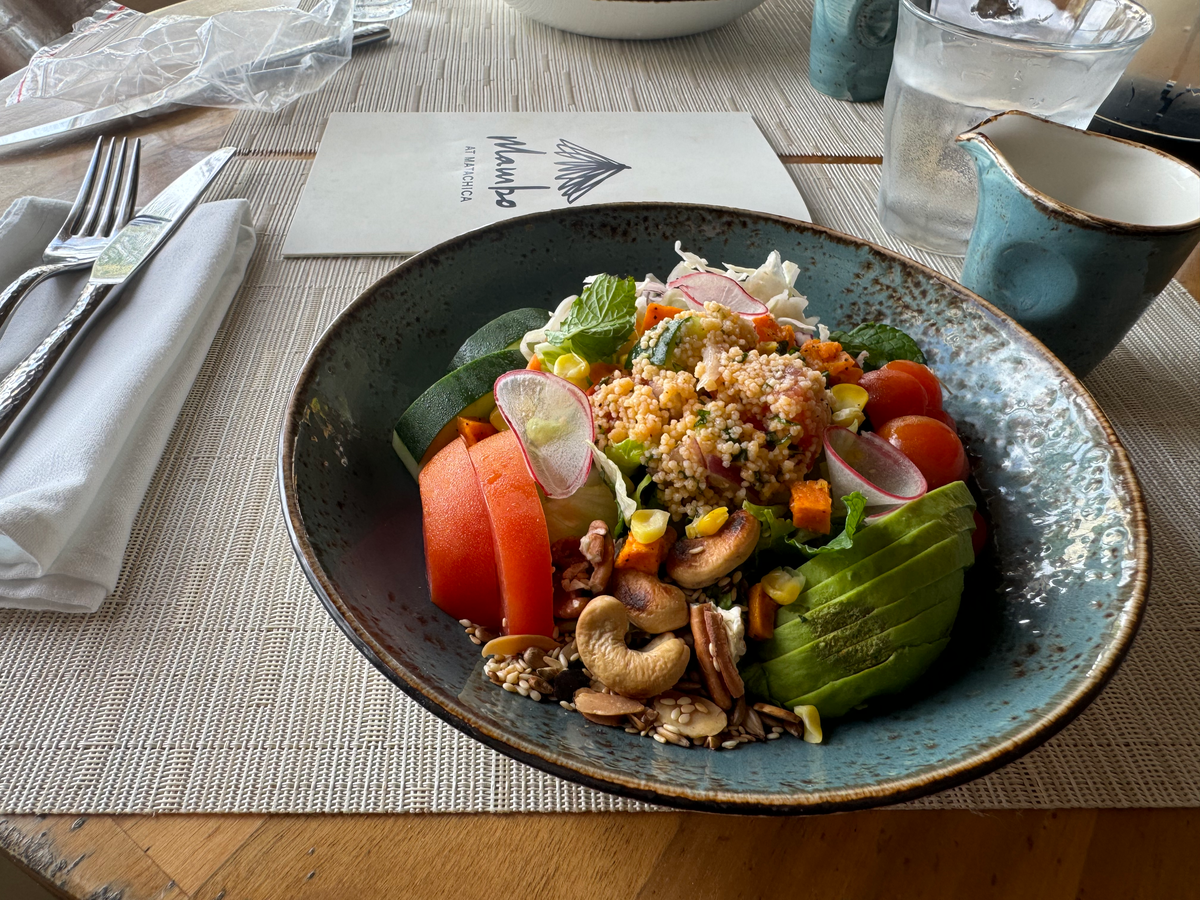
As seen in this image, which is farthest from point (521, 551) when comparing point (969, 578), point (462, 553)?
point (969, 578)

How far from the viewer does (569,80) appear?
Result: 85.0 inches

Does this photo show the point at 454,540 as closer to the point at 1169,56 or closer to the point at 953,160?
the point at 953,160

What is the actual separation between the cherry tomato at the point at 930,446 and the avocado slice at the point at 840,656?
0.20 meters

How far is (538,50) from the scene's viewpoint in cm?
232

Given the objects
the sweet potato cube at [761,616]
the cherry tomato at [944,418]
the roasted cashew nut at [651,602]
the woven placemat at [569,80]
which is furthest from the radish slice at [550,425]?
the woven placemat at [569,80]

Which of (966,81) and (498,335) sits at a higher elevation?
(966,81)

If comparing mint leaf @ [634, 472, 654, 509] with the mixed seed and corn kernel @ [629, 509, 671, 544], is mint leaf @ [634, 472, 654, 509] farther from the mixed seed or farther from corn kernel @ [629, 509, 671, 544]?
the mixed seed

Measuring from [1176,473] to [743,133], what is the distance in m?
1.26

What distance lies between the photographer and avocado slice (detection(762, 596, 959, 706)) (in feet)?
2.48

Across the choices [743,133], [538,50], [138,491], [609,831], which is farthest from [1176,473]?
[538,50]

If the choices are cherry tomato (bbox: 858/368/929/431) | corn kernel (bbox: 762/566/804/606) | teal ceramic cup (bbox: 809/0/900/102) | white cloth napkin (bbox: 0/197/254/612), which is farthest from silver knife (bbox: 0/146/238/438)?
teal ceramic cup (bbox: 809/0/900/102)

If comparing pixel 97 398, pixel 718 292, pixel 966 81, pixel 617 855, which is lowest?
pixel 617 855

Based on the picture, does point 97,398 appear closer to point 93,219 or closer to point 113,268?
point 113,268

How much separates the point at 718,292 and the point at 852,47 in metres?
1.40
